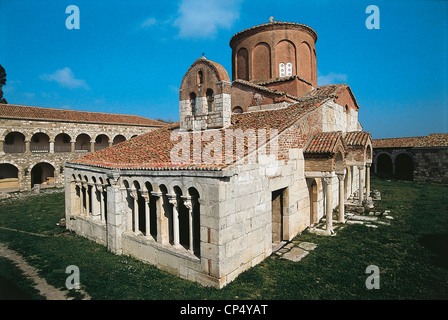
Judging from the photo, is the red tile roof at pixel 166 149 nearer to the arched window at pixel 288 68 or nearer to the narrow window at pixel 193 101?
the narrow window at pixel 193 101

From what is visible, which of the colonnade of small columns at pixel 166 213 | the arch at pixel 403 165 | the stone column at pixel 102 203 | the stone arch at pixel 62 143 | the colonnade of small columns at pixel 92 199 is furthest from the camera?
the arch at pixel 403 165

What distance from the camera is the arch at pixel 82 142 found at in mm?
29406

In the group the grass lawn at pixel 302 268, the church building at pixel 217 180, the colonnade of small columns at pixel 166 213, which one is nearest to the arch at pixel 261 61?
the church building at pixel 217 180

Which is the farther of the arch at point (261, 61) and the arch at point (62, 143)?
the arch at point (62, 143)

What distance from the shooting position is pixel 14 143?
24969mm

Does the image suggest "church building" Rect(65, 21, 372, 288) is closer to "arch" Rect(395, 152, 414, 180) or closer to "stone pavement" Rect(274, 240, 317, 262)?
"stone pavement" Rect(274, 240, 317, 262)

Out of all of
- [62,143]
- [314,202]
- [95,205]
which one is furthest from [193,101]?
[62,143]

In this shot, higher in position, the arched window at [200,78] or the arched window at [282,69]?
the arched window at [282,69]

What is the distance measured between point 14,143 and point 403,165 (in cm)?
4231

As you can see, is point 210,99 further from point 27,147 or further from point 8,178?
point 8,178

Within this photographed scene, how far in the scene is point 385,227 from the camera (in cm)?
1016

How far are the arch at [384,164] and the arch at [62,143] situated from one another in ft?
118

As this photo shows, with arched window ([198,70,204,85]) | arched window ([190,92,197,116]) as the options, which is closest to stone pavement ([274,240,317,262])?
arched window ([190,92,197,116])

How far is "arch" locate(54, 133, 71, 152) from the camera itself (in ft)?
87.9
